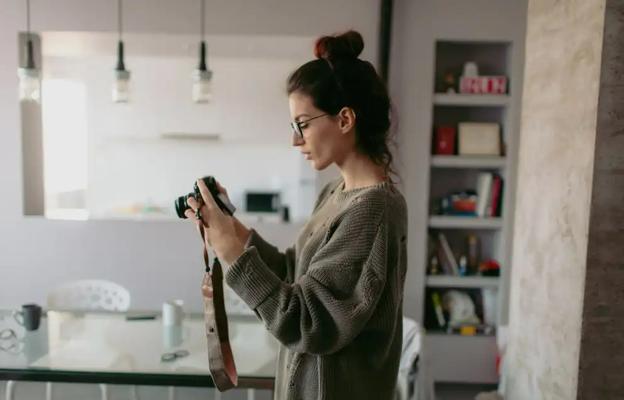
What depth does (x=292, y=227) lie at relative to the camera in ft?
10.1

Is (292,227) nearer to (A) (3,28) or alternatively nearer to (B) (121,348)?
(B) (121,348)

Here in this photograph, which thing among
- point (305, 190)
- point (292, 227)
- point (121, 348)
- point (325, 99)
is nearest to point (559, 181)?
point (325, 99)

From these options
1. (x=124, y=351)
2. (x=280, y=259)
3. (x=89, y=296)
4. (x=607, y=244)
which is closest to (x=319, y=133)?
(x=280, y=259)

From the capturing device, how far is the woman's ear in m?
1.03

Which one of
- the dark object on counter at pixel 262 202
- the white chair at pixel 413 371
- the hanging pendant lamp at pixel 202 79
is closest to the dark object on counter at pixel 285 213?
the dark object on counter at pixel 262 202

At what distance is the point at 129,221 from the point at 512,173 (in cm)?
220

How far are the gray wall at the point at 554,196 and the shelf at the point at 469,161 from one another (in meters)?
1.27

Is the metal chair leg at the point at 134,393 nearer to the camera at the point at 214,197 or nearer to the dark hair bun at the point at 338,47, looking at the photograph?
the camera at the point at 214,197

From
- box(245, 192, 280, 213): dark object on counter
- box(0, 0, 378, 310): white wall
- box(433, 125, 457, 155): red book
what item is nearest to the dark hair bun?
box(0, 0, 378, 310): white wall

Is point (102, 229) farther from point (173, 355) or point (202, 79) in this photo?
point (173, 355)

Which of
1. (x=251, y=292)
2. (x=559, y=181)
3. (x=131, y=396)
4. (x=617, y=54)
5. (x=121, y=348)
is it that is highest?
(x=617, y=54)

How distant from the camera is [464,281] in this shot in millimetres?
3068

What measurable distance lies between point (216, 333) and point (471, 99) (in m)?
2.27

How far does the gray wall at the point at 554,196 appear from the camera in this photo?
1279mm
